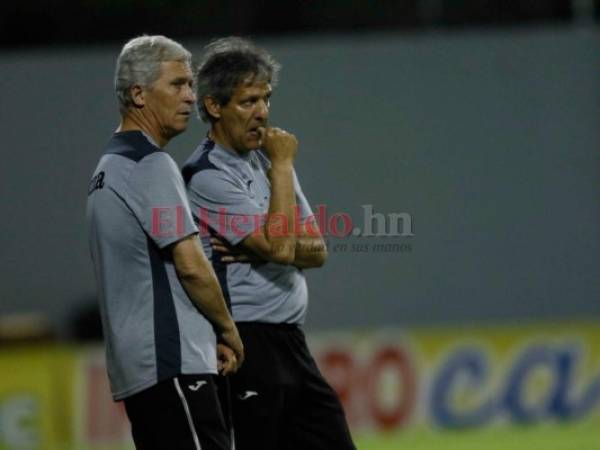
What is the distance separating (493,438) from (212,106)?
422 centimetres

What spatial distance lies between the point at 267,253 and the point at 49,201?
589cm

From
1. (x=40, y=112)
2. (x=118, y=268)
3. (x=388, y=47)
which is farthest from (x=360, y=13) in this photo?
(x=118, y=268)

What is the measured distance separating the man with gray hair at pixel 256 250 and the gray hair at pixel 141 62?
421mm

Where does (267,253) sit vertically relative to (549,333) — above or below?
above

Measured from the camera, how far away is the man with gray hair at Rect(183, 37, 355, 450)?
4.12 metres

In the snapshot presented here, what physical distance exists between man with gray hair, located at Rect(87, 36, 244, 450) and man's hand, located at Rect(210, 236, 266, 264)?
46 centimetres

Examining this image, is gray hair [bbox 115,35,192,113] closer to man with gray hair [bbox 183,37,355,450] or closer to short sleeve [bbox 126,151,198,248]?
short sleeve [bbox 126,151,198,248]

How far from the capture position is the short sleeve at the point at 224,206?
4.09 metres

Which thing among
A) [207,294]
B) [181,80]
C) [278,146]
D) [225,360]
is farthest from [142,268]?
[278,146]

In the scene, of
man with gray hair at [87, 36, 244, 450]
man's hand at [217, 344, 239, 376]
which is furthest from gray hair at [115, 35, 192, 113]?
man's hand at [217, 344, 239, 376]

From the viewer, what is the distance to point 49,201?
31.8ft

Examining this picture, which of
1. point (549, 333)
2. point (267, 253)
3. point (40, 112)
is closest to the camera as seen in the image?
point (267, 253)

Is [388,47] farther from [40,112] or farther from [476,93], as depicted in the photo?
[40,112]

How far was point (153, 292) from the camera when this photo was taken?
362 cm
